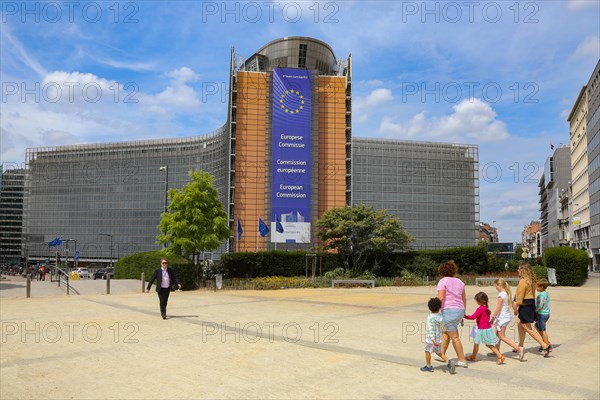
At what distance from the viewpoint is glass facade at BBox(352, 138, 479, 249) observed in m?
96.2

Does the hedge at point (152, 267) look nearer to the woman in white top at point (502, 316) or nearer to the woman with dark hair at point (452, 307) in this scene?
the woman in white top at point (502, 316)

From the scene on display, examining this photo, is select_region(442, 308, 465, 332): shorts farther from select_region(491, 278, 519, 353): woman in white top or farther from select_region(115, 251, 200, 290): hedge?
select_region(115, 251, 200, 290): hedge

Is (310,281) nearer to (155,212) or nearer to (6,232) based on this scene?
(155,212)

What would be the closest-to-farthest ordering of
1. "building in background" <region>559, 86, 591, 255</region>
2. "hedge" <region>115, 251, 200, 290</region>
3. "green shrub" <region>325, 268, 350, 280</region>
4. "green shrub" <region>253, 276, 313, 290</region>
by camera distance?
"hedge" <region>115, 251, 200, 290</region> → "green shrub" <region>253, 276, 313, 290</region> → "green shrub" <region>325, 268, 350, 280</region> → "building in background" <region>559, 86, 591, 255</region>

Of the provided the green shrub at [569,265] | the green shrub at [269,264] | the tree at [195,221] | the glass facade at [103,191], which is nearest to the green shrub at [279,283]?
the green shrub at [269,264]

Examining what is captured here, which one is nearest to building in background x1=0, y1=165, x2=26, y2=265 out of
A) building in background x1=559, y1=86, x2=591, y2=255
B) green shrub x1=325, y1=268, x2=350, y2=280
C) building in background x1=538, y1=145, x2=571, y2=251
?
green shrub x1=325, y1=268, x2=350, y2=280

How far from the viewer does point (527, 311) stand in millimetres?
8984

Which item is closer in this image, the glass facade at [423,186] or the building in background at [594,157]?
the building in background at [594,157]

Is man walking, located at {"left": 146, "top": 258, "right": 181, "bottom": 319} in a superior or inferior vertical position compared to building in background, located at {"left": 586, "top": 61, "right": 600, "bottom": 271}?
inferior

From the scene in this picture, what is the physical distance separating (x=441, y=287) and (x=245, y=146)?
201ft

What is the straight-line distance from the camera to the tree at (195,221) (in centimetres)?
2992

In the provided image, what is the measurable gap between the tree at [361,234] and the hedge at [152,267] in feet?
31.6

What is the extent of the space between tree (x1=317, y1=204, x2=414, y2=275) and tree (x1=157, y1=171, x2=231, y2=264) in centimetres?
739

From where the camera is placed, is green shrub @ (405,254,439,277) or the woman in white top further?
green shrub @ (405,254,439,277)
